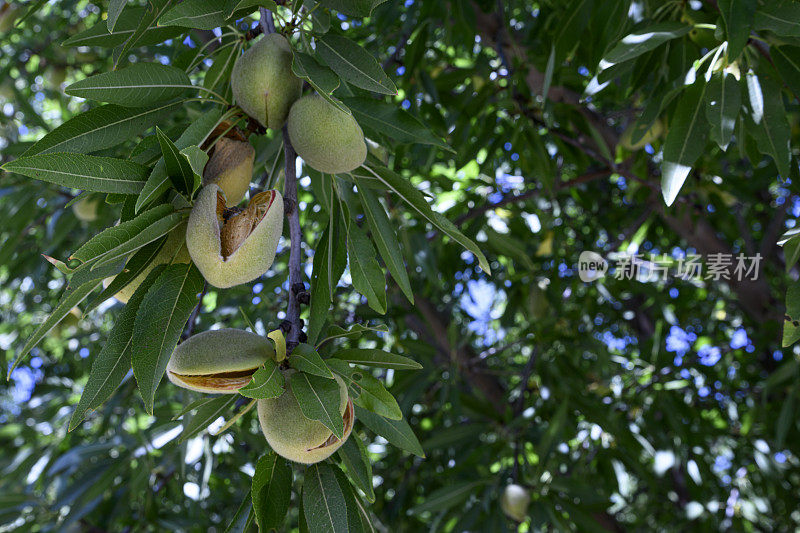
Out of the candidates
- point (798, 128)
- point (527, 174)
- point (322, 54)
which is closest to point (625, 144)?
point (527, 174)

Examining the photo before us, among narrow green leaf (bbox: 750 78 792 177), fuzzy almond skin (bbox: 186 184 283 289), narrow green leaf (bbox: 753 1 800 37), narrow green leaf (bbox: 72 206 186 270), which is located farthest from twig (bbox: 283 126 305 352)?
narrow green leaf (bbox: 750 78 792 177)

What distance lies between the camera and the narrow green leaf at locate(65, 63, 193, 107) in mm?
1022

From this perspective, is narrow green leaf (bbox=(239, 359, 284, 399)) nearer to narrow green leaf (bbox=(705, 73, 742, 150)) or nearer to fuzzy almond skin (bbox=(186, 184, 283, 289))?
fuzzy almond skin (bbox=(186, 184, 283, 289))

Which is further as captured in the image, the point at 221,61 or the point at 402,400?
the point at 402,400

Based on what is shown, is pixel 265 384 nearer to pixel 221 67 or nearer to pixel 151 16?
pixel 151 16

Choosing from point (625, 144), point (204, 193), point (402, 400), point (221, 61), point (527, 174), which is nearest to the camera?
point (204, 193)

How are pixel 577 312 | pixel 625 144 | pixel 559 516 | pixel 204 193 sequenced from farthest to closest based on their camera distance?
pixel 577 312 → pixel 625 144 → pixel 559 516 → pixel 204 193

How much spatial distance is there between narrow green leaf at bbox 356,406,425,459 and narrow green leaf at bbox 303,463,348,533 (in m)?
0.12

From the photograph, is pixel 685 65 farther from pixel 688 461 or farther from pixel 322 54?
pixel 688 461

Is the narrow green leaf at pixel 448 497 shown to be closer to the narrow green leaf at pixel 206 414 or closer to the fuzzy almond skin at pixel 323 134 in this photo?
the narrow green leaf at pixel 206 414

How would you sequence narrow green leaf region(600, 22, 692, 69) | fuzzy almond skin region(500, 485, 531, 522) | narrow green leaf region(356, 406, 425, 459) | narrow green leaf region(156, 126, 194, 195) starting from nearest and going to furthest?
narrow green leaf region(156, 126, 194, 195), narrow green leaf region(356, 406, 425, 459), narrow green leaf region(600, 22, 692, 69), fuzzy almond skin region(500, 485, 531, 522)

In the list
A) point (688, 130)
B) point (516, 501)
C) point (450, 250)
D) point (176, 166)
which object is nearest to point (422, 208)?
point (176, 166)

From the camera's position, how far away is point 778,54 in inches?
59.0

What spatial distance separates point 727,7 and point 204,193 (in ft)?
3.31
